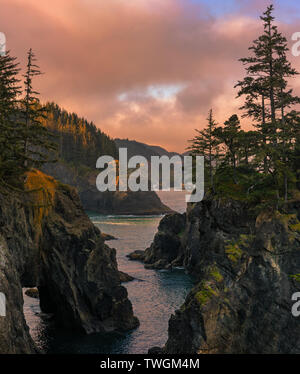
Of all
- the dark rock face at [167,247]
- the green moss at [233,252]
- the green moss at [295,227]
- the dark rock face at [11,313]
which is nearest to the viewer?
the dark rock face at [11,313]

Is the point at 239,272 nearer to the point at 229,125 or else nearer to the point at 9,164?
the point at 229,125

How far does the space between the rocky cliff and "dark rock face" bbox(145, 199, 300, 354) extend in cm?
1745

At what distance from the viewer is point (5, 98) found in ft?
141

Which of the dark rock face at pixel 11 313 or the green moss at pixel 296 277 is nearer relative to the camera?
the dark rock face at pixel 11 313

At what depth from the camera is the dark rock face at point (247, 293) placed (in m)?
33.4

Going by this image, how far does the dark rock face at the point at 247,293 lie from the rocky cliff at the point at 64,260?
1745cm

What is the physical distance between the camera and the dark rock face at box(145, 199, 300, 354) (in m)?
33.4

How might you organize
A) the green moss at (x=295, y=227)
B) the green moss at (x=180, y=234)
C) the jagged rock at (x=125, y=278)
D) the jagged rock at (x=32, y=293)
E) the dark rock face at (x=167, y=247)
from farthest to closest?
1. the green moss at (x=180, y=234)
2. the dark rock face at (x=167, y=247)
3. the jagged rock at (x=125, y=278)
4. the jagged rock at (x=32, y=293)
5. the green moss at (x=295, y=227)

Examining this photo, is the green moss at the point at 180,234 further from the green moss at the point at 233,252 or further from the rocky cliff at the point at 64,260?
the green moss at the point at 233,252

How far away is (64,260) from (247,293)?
2493 centimetres

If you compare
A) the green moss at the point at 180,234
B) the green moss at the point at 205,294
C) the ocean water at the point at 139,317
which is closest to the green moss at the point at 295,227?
the green moss at the point at 205,294

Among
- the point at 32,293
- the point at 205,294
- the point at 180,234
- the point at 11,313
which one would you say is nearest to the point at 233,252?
the point at 205,294

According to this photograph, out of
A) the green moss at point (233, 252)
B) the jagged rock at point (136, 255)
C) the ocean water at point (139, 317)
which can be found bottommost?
the ocean water at point (139, 317)

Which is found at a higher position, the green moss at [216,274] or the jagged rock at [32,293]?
the green moss at [216,274]
